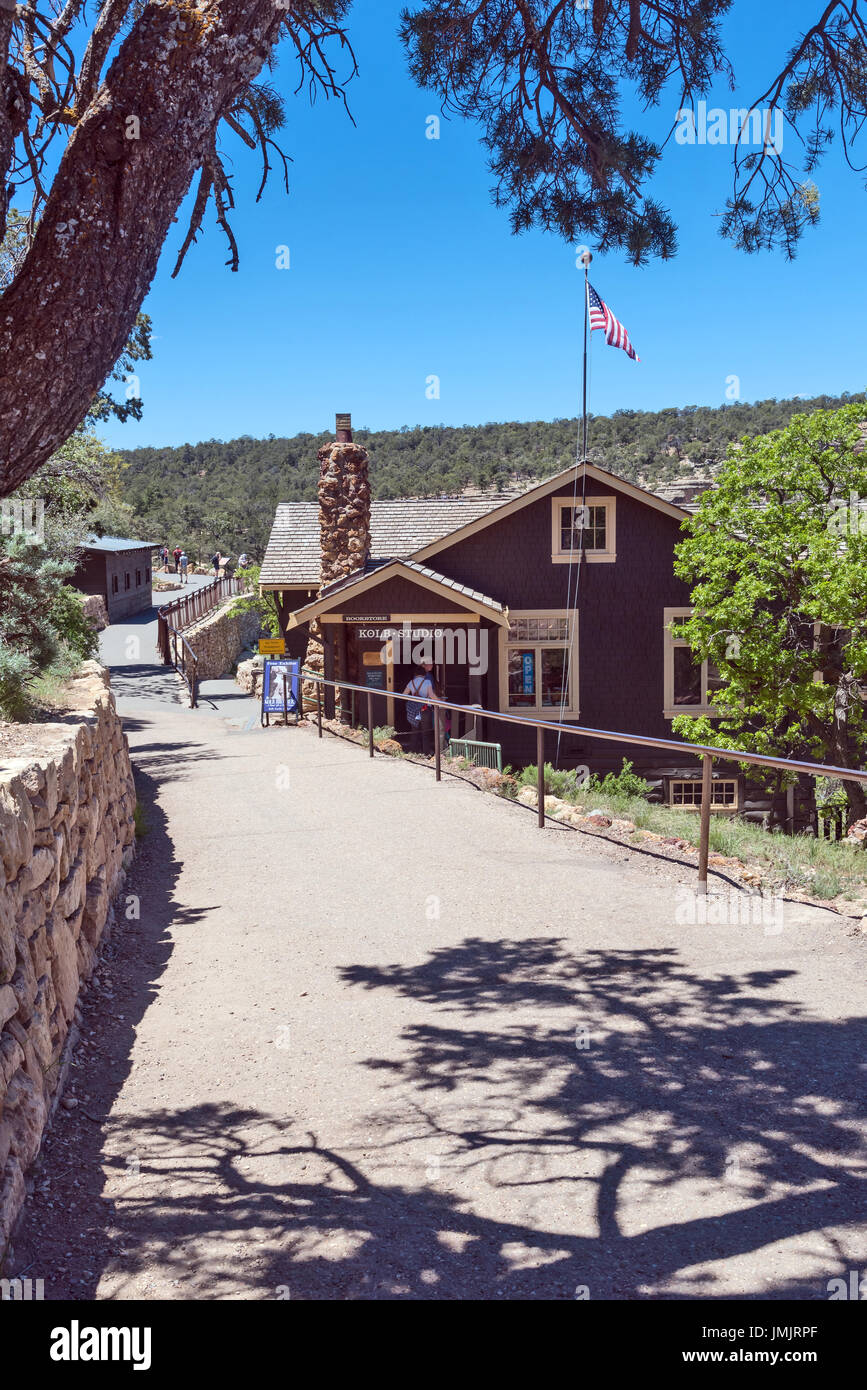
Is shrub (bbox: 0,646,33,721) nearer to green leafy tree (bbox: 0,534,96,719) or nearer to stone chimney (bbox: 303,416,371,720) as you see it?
green leafy tree (bbox: 0,534,96,719)

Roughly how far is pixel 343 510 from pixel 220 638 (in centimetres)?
1570

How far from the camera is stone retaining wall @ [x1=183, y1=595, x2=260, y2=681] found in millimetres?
33656

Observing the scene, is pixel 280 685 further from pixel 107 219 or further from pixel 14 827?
pixel 107 219

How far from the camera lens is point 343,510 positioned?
22797 mm

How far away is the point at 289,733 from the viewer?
1881 cm

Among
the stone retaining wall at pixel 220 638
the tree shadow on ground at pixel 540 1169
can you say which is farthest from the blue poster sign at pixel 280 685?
the tree shadow on ground at pixel 540 1169

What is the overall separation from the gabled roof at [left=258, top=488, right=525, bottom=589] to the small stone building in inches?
526

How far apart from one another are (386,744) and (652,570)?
942 cm

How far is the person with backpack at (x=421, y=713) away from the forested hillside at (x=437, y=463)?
156 ft

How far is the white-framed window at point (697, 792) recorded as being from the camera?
23531 mm

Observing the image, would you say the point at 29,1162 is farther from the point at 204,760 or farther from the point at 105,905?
the point at 204,760

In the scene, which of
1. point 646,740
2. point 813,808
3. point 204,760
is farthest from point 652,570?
point 646,740

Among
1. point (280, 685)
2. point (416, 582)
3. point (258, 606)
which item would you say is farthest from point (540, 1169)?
point (258, 606)

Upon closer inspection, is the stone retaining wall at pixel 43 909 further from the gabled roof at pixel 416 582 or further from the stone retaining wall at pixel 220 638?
the stone retaining wall at pixel 220 638
